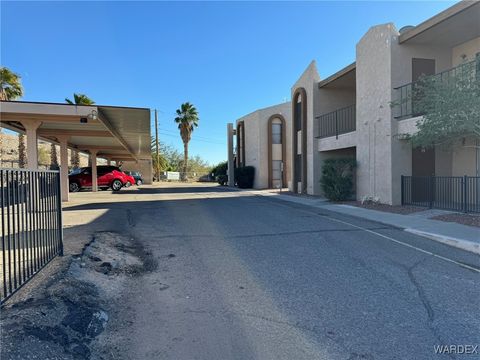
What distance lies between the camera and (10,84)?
27.1 meters

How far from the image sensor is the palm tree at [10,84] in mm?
26656

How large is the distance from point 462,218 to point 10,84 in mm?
29681

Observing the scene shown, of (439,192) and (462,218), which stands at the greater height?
(439,192)

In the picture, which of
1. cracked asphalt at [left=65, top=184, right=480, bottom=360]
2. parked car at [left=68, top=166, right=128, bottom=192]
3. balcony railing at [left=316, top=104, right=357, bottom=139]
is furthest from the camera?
parked car at [left=68, top=166, right=128, bottom=192]

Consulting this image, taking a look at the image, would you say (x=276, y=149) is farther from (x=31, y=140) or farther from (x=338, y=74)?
(x=31, y=140)

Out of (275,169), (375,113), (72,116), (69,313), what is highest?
(375,113)

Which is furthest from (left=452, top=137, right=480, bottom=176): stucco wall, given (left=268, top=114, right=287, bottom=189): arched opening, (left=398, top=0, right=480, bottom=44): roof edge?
(left=268, top=114, right=287, bottom=189): arched opening

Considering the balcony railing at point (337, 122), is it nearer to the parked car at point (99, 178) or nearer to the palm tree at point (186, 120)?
the parked car at point (99, 178)

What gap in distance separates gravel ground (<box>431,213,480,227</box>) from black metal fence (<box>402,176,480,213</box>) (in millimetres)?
1099

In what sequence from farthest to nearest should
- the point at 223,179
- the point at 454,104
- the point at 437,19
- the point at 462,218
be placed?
the point at 223,179 → the point at 437,19 → the point at 462,218 → the point at 454,104

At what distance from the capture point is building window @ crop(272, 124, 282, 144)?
3504 centimetres

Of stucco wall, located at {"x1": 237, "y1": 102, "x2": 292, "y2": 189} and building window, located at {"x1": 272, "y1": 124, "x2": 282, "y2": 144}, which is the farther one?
building window, located at {"x1": 272, "y1": 124, "x2": 282, "y2": 144}

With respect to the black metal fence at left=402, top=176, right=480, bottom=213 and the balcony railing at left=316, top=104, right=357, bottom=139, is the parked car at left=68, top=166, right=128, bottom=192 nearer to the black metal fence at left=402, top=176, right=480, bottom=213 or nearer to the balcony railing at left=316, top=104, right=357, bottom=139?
the balcony railing at left=316, top=104, right=357, bottom=139

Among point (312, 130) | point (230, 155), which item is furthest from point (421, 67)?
point (230, 155)
